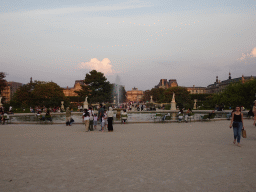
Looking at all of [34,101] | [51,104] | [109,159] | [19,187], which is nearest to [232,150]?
[109,159]

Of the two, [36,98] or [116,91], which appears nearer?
[36,98]

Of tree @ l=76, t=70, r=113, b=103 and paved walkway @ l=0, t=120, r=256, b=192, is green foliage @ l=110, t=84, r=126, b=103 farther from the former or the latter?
paved walkway @ l=0, t=120, r=256, b=192

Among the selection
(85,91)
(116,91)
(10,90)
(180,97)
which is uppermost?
(10,90)

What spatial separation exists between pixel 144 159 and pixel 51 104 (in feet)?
155

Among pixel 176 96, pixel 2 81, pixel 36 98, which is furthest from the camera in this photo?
pixel 176 96

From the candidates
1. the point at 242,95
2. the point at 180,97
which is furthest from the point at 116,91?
the point at 242,95

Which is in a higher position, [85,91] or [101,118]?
[85,91]

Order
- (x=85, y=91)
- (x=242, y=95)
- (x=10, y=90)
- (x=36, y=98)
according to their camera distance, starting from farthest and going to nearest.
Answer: (x=10, y=90) < (x=85, y=91) < (x=36, y=98) < (x=242, y=95)

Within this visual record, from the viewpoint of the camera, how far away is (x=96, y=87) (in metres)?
69.2

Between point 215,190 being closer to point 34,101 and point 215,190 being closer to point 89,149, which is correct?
point 89,149

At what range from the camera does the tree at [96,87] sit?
68312mm

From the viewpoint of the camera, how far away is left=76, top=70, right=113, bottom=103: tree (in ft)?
224

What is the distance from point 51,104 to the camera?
5188 centimetres

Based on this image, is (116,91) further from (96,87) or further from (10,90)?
(10,90)
